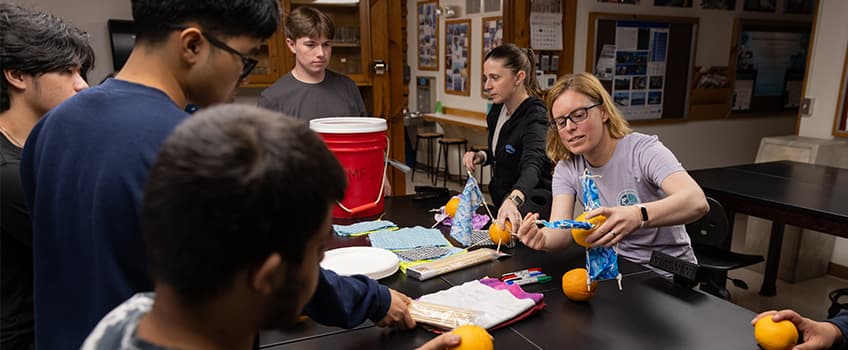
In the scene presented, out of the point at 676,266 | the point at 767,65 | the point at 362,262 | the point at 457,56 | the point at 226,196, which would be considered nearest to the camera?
the point at 226,196

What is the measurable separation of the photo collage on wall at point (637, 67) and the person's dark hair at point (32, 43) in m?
4.20

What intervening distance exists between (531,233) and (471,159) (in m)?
1.06

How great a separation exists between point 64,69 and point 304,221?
1.15 meters

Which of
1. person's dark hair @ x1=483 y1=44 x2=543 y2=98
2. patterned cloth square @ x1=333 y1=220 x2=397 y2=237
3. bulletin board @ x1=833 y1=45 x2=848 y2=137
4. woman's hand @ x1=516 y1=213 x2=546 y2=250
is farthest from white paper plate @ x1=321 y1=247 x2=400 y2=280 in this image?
bulletin board @ x1=833 y1=45 x2=848 y2=137

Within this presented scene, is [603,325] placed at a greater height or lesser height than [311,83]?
lesser

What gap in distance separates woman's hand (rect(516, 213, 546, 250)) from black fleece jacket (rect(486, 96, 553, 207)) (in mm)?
703

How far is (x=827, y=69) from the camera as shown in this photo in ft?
12.9

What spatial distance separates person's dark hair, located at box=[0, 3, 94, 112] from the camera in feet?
4.15

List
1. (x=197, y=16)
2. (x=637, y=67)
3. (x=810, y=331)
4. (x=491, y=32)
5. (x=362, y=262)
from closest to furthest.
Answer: (x=197, y=16), (x=810, y=331), (x=362, y=262), (x=637, y=67), (x=491, y=32)

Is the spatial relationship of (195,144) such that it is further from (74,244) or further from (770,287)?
(770,287)

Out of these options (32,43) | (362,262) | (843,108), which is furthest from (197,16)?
(843,108)

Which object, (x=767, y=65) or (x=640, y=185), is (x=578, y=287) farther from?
(x=767, y=65)

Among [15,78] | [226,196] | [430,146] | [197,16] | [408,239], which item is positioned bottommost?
[430,146]

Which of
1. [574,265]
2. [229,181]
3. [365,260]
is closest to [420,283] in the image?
[365,260]
